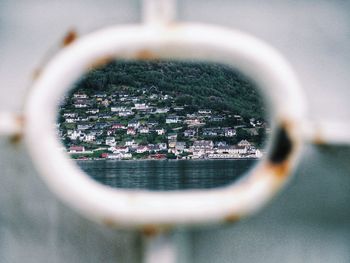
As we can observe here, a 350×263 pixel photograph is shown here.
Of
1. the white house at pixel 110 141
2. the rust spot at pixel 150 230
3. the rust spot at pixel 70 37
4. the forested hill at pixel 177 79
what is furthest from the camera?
the white house at pixel 110 141

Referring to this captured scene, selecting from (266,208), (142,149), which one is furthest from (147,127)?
(266,208)

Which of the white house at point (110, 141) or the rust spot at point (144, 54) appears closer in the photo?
the rust spot at point (144, 54)

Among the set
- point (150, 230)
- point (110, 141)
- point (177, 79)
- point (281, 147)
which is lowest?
point (150, 230)

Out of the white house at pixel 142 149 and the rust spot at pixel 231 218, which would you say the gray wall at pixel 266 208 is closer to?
the rust spot at pixel 231 218

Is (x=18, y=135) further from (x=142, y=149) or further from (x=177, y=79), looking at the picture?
(x=142, y=149)

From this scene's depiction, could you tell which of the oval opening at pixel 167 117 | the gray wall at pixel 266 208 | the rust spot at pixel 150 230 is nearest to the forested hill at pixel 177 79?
the oval opening at pixel 167 117

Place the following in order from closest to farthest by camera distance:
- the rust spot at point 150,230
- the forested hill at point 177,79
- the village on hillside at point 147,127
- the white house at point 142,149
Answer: the rust spot at point 150,230
the forested hill at point 177,79
the village on hillside at point 147,127
the white house at point 142,149

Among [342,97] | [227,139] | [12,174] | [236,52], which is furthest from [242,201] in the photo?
[227,139]
